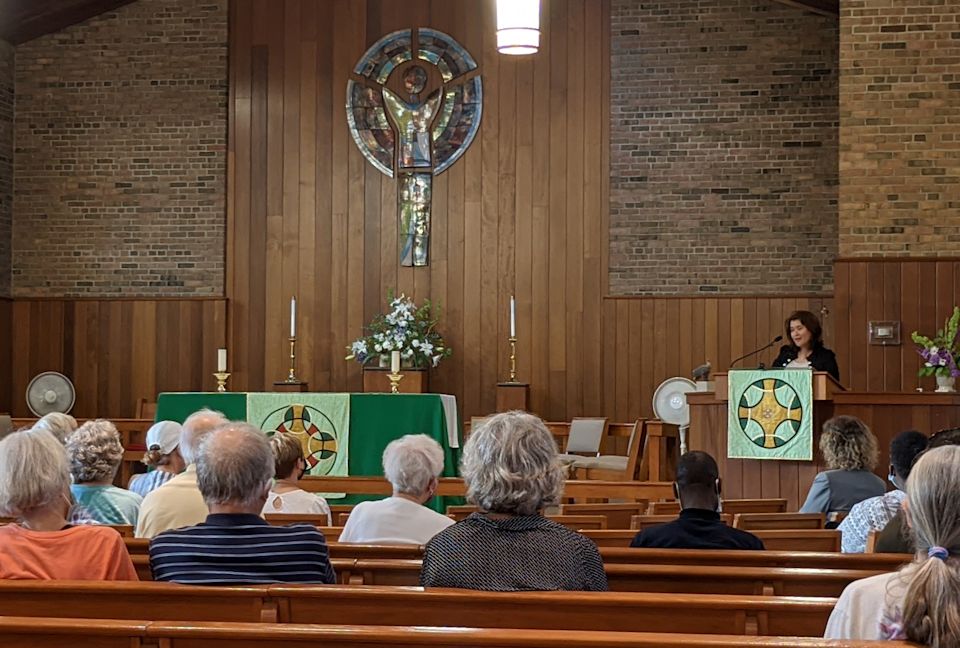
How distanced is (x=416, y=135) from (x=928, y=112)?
4.49m

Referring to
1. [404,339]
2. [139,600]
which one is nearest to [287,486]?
[139,600]

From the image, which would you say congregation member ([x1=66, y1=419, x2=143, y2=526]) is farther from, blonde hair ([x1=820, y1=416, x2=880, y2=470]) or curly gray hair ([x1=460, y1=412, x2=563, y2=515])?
blonde hair ([x1=820, y1=416, x2=880, y2=470])

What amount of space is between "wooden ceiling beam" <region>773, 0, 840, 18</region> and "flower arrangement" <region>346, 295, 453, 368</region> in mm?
4095

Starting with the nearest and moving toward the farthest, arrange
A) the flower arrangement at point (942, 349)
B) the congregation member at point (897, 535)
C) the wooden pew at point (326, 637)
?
the wooden pew at point (326, 637) < the congregation member at point (897, 535) < the flower arrangement at point (942, 349)

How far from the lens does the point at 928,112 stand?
9695 millimetres

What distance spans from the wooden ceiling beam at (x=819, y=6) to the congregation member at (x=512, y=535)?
903 cm

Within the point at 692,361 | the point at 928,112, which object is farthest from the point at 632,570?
the point at 692,361

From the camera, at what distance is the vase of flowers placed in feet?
27.1

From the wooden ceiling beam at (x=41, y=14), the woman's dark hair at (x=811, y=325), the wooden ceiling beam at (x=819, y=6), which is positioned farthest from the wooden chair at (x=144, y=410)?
the wooden ceiling beam at (x=819, y=6)

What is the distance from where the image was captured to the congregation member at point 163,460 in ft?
17.4

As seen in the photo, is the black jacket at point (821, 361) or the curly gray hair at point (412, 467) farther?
the black jacket at point (821, 361)

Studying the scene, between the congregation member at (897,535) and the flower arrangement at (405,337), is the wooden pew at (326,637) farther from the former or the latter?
the flower arrangement at (405,337)

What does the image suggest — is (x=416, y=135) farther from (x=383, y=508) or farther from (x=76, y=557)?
(x=76, y=557)

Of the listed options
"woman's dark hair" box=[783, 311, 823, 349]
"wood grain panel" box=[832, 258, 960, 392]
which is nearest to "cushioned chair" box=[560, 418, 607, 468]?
"wood grain panel" box=[832, 258, 960, 392]
